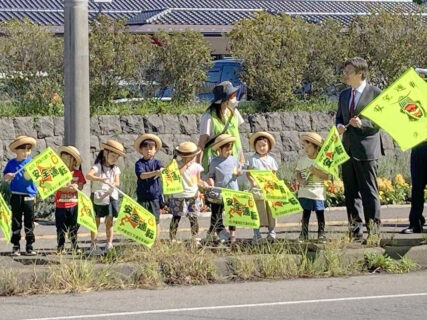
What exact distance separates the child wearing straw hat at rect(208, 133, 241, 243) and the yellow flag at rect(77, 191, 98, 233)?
1435 millimetres

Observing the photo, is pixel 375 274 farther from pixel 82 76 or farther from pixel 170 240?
pixel 82 76

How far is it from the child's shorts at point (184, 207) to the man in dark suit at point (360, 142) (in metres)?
1.64

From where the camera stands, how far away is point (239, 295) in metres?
10.0

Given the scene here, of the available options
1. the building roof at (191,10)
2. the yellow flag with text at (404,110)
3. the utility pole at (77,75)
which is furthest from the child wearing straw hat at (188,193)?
the building roof at (191,10)

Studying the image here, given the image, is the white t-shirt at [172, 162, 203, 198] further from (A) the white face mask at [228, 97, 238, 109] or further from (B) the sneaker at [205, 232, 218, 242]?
(A) the white face mask at [228, 97, 238, 109]

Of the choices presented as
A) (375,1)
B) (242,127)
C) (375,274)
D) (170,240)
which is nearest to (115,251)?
(170,240)

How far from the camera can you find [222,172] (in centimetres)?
1169

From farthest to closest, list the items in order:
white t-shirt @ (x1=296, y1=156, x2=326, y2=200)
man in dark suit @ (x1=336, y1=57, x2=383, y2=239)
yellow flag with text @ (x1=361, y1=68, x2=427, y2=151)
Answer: white t-shirt @ (x1=296, y1=156, x2=326, y2=200)
man in dark suit @ (x1=336, y1=57, x2=383, y2=239)
yellow flag with text @ (x1=361, y1=68, x2=427, y2=151)

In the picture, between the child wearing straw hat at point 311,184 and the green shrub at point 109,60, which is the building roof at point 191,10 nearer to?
the green shrub at point 109,60

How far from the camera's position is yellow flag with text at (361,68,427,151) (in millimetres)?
10992

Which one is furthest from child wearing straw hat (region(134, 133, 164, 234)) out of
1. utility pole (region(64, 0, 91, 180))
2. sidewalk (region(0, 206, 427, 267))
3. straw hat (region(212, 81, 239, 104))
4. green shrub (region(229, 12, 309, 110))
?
green shrub (region(229, 12, 309, 110))

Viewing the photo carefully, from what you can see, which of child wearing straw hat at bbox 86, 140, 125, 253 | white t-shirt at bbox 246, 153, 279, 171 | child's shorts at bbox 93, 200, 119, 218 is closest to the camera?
child wearing straw hat at bbox 86, 140, 125, 253

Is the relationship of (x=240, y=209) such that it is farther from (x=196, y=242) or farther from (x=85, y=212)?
(x=85, y=212)

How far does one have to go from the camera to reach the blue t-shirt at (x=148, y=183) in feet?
37.4
